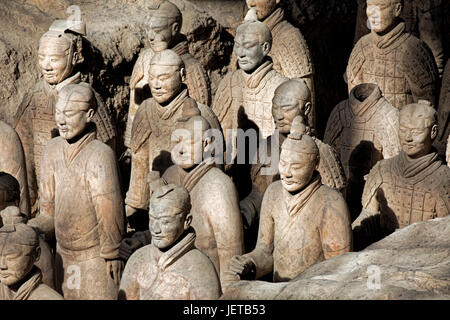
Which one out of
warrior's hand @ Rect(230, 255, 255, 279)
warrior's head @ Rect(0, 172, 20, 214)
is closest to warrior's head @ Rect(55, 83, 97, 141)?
warrior's head @ Rect(0, 172, 20, 214)

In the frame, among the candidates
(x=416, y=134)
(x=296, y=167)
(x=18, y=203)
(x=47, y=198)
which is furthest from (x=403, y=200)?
(x=18, y=203)

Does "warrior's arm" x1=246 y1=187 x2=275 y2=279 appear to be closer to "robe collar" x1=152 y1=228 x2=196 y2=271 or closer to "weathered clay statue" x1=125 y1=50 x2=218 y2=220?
"robe collar" x1=152 y1=228 x2=196 y2=271

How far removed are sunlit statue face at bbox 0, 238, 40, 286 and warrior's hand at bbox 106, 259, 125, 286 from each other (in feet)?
4.06

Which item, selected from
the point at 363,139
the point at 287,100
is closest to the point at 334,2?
the point at 363,139

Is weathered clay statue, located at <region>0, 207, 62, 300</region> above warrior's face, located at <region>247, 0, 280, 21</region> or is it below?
below

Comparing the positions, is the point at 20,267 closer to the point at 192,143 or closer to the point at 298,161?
the point at 192,143

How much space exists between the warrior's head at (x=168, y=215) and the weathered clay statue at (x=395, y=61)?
355 cm

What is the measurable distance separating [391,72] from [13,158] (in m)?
3.26

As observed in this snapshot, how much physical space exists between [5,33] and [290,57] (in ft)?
7.19

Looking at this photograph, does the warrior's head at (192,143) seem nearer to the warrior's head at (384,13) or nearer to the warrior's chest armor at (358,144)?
the warrior's chest armor at (358,144)

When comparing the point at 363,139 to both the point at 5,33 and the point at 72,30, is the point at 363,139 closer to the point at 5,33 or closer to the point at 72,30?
the point at 72,30

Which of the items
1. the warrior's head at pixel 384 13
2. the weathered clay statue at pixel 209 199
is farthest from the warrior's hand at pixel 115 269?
the warrior's head at pixel 384 13

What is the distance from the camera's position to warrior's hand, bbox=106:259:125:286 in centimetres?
798

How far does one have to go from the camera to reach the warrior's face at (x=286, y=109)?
8.39 metres
